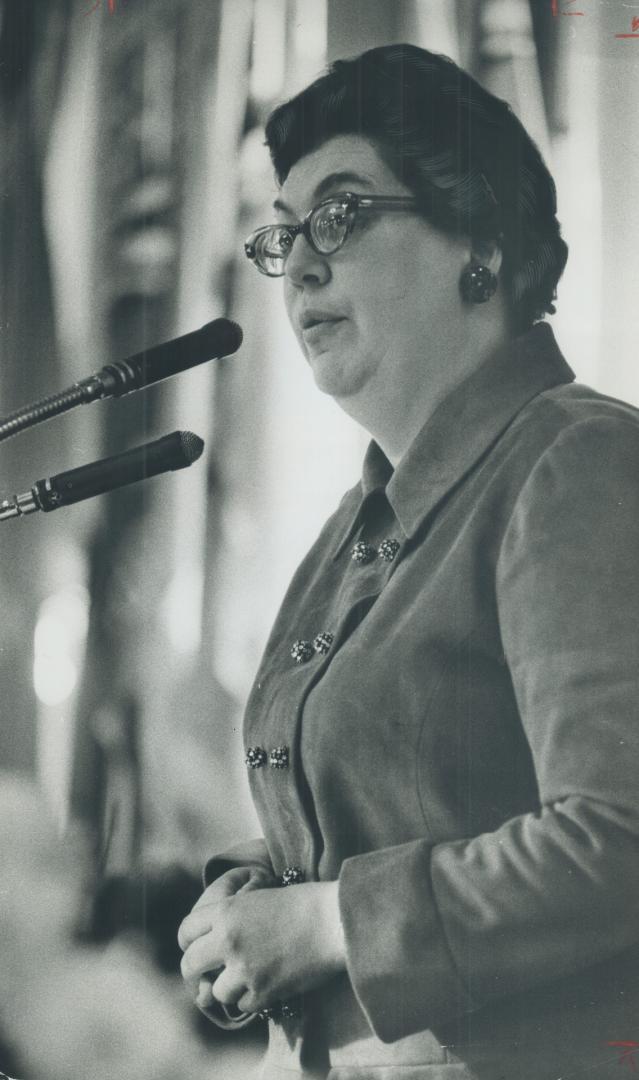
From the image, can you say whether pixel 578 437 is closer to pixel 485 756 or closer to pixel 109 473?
pixel 485 756

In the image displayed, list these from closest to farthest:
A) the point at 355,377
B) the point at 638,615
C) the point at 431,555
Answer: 1. the point at 638,615
2. the point at 431,555
3. the point at 355,377

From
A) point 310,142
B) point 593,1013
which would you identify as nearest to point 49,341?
point 310,142

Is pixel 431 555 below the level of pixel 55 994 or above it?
above

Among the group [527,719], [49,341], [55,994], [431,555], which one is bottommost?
[55,994]

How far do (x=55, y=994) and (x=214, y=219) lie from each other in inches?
35.4

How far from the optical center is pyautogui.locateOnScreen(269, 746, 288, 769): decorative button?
1115mm

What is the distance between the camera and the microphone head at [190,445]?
1279 mm

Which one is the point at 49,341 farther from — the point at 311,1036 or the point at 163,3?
the point at 311,1036

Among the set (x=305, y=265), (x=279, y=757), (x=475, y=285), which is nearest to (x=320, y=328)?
(x=305, y=265)

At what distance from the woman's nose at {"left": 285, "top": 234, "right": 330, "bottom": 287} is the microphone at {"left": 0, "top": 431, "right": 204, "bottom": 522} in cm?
21

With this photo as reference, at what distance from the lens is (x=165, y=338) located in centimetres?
135

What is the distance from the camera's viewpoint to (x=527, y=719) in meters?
0.98

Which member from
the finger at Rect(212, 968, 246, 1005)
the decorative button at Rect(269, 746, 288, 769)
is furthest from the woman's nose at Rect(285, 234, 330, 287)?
the finger at Rect(212, 968, 246, 1005)

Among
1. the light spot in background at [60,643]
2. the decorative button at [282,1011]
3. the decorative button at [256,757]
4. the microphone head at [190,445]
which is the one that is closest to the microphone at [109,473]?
the microphone head at [190,445]
